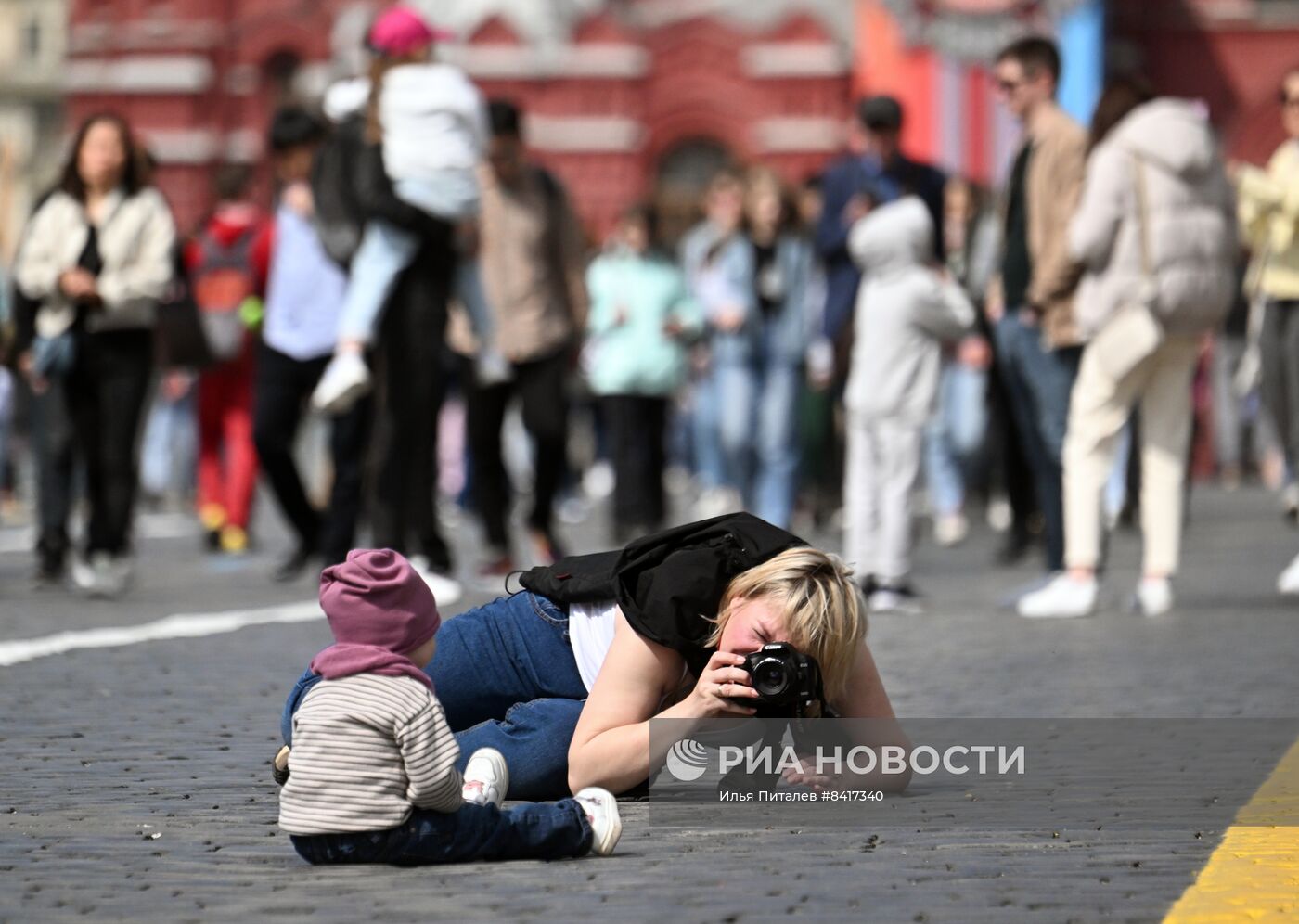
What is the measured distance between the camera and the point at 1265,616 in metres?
8.70

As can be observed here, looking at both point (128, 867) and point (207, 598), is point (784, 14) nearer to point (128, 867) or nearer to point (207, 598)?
point (207, 598)

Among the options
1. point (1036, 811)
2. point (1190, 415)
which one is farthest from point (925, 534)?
point (1036, 811)

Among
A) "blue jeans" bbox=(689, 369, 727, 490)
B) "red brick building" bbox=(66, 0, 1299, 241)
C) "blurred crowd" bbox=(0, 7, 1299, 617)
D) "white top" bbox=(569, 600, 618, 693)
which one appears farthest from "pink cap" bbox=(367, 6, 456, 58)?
"red brick building" bbox=(66, 0, 1299, 241)

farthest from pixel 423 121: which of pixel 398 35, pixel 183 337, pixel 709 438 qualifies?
pixel 709 438

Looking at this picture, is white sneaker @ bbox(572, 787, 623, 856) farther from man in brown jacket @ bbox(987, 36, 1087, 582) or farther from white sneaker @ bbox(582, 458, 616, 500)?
white sneaker @ bbox(582, 458, 616, 500)

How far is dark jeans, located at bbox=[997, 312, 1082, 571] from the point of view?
9.39 m

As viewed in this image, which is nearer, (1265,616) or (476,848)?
(476,848)

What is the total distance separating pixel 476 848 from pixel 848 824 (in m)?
0.77

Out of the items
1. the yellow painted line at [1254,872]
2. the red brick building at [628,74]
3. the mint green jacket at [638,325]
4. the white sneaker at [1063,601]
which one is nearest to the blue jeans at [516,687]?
the yellow painted line at [1254,872]

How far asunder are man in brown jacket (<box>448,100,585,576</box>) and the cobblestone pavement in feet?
8.95

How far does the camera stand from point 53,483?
10.4 meters

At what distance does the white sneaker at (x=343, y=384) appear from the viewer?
9.00m

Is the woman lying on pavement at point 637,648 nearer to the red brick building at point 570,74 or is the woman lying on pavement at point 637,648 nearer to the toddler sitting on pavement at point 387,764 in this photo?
the toddler sitting on pavement at point 387,764

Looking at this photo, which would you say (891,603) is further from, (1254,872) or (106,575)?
(1254,872)
